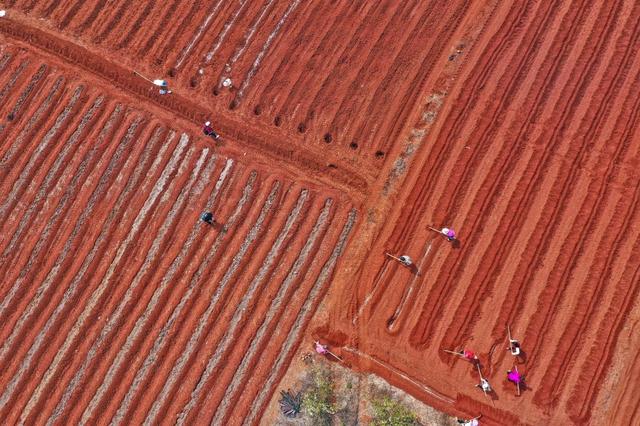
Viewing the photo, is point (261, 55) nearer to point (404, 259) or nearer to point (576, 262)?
point (404, 259)

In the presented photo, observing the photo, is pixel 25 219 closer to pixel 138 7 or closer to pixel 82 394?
pixel 82 394

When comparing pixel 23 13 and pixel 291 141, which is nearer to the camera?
pixel 291 141

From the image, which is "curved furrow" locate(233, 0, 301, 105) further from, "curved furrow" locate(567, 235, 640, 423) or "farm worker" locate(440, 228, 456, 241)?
"curved furrow" locate(567, 235, 640, 423)

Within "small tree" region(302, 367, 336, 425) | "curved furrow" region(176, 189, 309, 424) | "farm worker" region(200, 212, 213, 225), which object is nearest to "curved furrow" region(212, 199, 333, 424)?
"curved furrow" region(176, 189, 309, 424)

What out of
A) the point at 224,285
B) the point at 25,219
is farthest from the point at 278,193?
the point at 25,219

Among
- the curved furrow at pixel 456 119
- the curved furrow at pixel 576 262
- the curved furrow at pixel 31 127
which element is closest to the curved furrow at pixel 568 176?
the curved furrow at pixel 576 262

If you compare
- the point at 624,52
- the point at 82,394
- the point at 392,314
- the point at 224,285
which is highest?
the point at 624,52

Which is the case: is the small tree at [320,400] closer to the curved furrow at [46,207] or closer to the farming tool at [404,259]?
the farming tool at [404,259]
